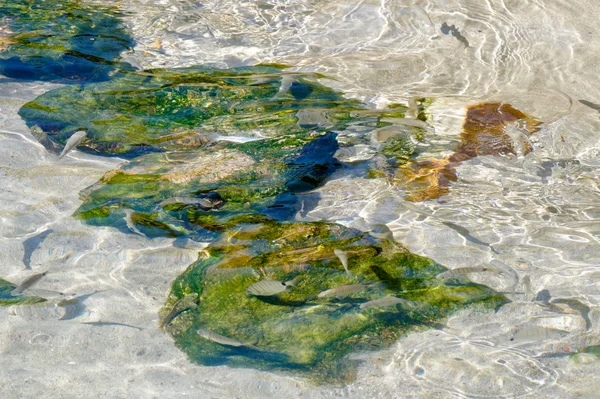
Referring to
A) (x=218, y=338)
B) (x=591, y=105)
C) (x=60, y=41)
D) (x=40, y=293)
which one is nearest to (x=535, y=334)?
(x=218, y=338)

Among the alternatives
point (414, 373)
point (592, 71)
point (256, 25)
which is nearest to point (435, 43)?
point (592, 71)

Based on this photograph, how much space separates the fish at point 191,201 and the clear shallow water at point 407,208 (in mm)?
362

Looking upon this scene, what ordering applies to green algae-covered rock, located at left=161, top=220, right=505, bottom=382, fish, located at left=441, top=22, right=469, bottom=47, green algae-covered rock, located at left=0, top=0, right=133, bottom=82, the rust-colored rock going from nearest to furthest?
1. green algae-covered rock, located at left=161, top=220, right=505, bottom=382
2. the rust-colored rock
3. green algae-covered rock, located at left=0, top=0, right=133, bottom=82
4. fish, located at left=441, top=22, right=469, bottom=47

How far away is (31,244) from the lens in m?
4.38

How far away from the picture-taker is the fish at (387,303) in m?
3.66

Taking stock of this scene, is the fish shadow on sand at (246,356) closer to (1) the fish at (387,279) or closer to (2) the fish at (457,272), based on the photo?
(1) the fish at (387,279)

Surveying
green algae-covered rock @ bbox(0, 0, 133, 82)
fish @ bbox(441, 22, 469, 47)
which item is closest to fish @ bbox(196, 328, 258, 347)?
green algae-covered rock @ bbox(0, 0, 133, 82)

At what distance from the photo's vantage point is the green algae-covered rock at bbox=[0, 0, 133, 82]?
699 centimetres

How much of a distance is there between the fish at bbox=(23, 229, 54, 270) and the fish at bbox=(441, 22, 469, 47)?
5342mm

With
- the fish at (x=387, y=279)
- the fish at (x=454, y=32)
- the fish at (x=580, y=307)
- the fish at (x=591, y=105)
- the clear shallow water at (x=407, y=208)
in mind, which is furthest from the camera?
the fish at (x=454, y=32)

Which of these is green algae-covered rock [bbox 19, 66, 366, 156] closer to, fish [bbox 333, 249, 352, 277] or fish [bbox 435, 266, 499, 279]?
fish [bbox 333, 249, 352, 277]

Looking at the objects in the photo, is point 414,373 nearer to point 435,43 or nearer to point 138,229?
point 138,229

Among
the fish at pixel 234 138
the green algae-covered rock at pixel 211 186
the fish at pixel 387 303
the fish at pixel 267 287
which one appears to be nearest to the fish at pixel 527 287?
the fish at pixel 387 303

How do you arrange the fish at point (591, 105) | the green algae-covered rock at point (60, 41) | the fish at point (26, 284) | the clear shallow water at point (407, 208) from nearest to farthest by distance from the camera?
1. the clear shallow water at point (407, 208)
2. the fish at point (26, 284)
3. the fish at point (591, 105)
4. the green algae-covered rock at point (60, 41)
